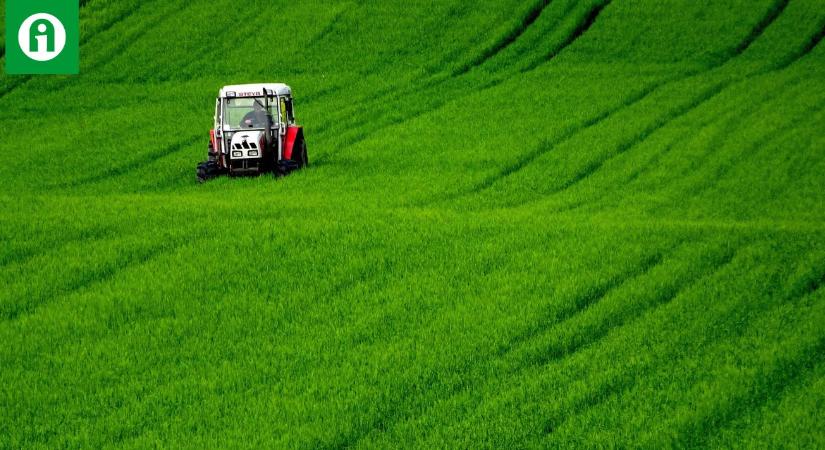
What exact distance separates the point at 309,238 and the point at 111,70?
24690 millimetres

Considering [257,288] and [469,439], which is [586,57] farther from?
[469,439]

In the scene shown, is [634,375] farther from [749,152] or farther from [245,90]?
[749,152]

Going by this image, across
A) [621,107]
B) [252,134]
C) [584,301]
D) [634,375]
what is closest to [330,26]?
[621,107]

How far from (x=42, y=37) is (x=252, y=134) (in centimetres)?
2218

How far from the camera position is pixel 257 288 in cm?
1498

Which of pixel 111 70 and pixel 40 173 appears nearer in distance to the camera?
pixel 40 173

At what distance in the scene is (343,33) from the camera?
136 ft

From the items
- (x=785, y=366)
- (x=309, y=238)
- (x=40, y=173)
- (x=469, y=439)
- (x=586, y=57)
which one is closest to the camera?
(x=469, y=439)

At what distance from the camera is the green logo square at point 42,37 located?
40.1 m

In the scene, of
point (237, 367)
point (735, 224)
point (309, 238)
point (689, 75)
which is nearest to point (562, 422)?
point (237, 367)

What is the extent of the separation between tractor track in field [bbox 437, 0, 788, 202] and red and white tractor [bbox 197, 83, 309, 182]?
432 cm

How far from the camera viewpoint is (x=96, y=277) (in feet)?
51.6

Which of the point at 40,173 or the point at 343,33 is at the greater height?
the point at 343,33

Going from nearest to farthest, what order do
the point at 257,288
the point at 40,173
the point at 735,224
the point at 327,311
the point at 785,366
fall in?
1. the point at 785,366
2. the point at 327,311
3. the point at 257,288
4. the point at 735,224
5. the point at 40,173
